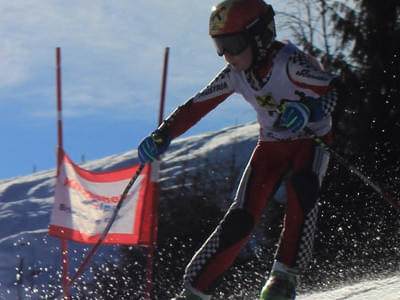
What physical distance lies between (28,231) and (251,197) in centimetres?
7478

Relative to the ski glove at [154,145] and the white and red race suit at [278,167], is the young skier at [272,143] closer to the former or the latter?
the white and red race suit at [278,167]

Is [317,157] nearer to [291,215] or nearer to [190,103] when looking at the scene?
[291,215]

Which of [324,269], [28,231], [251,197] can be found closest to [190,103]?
[251,197]

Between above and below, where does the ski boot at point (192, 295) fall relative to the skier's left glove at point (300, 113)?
below

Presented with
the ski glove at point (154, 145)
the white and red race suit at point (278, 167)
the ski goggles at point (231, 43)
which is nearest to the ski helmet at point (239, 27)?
the ski goggles at point (231, 43)

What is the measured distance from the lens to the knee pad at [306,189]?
14.8ft

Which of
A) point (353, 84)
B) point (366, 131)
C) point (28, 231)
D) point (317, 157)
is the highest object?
point (28, 231)

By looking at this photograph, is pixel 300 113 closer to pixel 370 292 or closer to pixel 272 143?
pixel 272 143

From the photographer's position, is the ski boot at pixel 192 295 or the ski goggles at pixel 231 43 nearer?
the ski boot at pixel 192 295

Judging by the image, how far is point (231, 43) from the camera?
4.52m

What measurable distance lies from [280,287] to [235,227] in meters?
0.39

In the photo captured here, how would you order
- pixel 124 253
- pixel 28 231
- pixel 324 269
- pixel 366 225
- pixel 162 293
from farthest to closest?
1. pixel 28 231
2. pixel 124 253
3. pixel 162 293
4. pixel 324 269
5. pixel 366 225

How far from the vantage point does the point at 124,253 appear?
71.8 feet

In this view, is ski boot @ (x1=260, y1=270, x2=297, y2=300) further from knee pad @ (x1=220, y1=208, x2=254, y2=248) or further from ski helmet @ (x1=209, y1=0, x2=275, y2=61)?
ski helmet @ (x1=209, y1=0, x2=275, y2=61)
